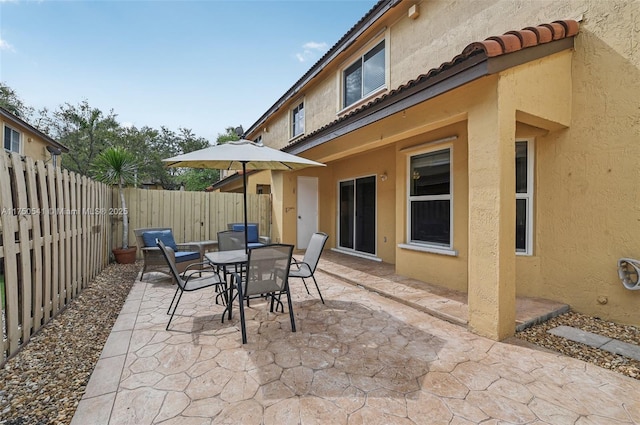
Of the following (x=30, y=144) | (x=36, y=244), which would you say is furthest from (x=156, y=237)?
Result: (x=30, y=144)

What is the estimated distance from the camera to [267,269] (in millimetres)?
3586

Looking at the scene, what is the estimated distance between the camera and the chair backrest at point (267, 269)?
3439 millimetres

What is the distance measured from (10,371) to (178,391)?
5.59 ft

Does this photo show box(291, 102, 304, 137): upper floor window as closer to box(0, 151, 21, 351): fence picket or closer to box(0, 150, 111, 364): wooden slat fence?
box(0, 150, 111, 364): wooden slat fence

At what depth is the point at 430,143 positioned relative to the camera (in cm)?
551

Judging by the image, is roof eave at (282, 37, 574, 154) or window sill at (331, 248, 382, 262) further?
window sill at (331, 248, 382, 262)

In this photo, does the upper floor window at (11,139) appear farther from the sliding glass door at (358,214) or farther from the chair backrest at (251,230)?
the sliding glass door at (358,214)

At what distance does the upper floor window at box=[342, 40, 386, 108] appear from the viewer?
741 centimetres

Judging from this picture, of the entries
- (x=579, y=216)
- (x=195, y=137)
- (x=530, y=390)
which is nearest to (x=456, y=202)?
(x=579, y=216)

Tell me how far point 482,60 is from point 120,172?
30.5 feet

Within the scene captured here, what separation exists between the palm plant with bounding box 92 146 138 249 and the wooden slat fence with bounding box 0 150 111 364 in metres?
2.84

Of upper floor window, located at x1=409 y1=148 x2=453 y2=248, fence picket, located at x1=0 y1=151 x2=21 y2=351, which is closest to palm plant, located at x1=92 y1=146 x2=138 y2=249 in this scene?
fence picket, located at x1=0 y1=151 x2=21 y2=351

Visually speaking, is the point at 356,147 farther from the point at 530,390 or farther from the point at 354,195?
the point at 530,390

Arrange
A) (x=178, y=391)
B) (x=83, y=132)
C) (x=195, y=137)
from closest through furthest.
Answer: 1. (x=178, y=391)
2. (x=83, y=132)
3. (x=195, y=137)
